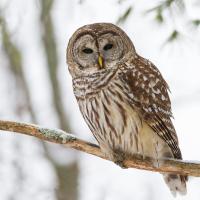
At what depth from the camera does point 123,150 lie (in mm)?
6770

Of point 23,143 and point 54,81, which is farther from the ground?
point 54,81

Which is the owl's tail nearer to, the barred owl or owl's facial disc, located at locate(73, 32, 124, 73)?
the barred owl

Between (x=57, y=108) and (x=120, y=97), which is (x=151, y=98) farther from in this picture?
(x=57, y=108)

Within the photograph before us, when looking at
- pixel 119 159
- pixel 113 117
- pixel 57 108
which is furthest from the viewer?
pixel 57 108

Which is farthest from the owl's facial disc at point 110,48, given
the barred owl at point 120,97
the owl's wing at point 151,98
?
the owl's wing at point 151,98

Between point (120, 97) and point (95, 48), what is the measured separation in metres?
0.54

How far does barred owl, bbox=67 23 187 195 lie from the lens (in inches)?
261

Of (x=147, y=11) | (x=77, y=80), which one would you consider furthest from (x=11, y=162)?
(x=147, y=11)

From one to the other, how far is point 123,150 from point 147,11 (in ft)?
3.62

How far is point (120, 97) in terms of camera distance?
661cm

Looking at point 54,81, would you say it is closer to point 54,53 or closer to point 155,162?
point 54,53

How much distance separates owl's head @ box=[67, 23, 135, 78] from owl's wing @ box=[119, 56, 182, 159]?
149mm

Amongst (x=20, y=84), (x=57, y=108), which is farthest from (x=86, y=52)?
(x=20, y=84)

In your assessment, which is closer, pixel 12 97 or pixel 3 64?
pixel 12 97
